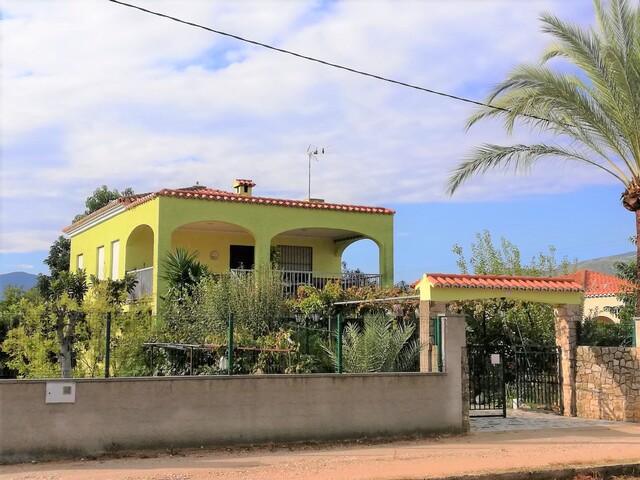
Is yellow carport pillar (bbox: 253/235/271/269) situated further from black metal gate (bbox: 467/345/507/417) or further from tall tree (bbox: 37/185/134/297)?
tall tree (bbox: 37/185/134/297)

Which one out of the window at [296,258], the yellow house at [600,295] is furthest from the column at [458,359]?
the yellow house at [600,295]

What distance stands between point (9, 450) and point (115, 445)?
4.32 ft

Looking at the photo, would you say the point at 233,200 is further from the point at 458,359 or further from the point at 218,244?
the point at 458,359

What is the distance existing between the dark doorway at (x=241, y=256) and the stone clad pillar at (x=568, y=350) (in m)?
11.8

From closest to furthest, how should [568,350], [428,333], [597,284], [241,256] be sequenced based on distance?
[428,333]
[568,350]
[241,256]
[597,284]

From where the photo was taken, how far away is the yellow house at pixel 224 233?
19.4 m

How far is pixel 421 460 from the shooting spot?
970cm

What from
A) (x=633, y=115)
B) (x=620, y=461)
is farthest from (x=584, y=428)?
→ (x=633, y=115)

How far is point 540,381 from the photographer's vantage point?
1546 cm

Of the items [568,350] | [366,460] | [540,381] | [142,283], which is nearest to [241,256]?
[142,283]

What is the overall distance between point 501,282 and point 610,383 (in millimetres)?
2913

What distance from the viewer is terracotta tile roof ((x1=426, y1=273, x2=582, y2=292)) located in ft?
A: 43.0

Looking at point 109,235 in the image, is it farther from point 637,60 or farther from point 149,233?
point 637,60

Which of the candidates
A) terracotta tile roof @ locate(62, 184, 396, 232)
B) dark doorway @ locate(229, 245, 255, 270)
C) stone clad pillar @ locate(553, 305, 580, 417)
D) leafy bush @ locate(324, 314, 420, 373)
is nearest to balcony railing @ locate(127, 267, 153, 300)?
terracotta tile roof @ locate(62, 184, 396, 232)
